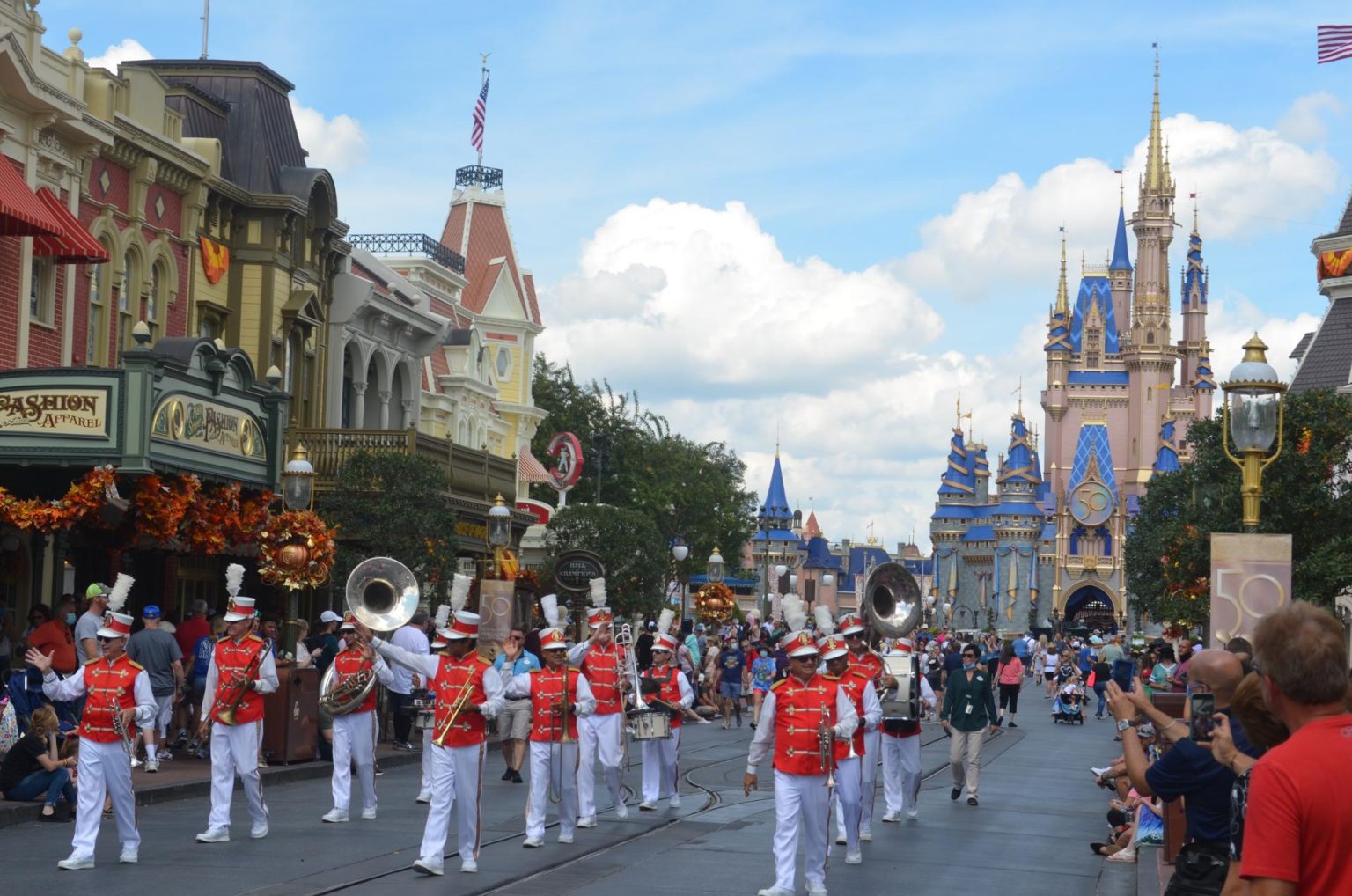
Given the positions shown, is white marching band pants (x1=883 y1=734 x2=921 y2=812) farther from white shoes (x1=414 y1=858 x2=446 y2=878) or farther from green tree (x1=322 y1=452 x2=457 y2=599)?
green tree (x1=322 y1=452 x2=457 y2=599)

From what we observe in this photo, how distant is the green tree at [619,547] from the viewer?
5131 centimetres

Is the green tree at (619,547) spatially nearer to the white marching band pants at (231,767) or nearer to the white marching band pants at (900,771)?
the white marching band pants at (900,771)

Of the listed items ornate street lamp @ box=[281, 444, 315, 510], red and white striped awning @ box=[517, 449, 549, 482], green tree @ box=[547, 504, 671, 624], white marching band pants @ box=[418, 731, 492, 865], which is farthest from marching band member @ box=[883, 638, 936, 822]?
red and white striped awning @ box=[517, 449, 549, 482]

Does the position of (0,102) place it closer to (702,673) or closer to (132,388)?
(132,388)

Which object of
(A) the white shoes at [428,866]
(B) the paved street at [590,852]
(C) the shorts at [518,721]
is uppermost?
(C) the shorts at [518,721]

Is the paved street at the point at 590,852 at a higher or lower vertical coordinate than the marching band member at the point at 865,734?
lower

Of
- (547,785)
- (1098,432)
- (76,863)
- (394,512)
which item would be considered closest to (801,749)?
(547,785)

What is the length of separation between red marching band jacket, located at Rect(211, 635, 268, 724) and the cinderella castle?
130 m

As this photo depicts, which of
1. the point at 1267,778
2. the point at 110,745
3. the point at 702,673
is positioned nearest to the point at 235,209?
the point at 702,673

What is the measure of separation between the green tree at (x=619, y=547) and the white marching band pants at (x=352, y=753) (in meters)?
34.0

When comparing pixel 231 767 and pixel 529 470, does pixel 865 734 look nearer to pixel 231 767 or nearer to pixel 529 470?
pixel 231 767

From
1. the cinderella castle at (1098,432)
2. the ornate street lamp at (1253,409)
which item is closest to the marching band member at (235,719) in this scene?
the ornate street lamp at (1253,409)

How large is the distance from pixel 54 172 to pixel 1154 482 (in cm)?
4194

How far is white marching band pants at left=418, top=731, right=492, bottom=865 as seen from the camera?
1334cm
